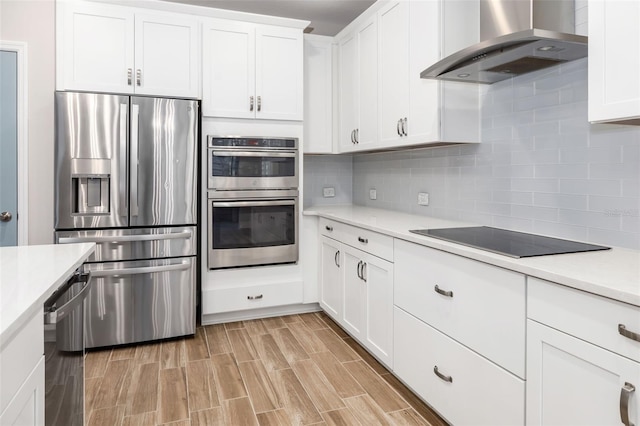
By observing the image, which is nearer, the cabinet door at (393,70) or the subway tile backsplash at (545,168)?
the subway tile backsplash at (545,168)

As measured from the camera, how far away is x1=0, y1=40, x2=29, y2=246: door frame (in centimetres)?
292

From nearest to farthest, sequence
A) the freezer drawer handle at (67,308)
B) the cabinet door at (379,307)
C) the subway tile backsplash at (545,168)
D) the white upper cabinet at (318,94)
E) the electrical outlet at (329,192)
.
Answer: the freezer drawer handle at (67,308) < the subway tile backsplash at (545,168) < the cabinet door at (379,307) < the white upper cabinet at (318,94) < the electrical outlet at (329,192)

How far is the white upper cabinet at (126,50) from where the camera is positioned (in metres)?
2.88

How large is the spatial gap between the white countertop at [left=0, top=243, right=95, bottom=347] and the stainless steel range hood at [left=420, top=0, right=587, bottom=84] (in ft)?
5.96

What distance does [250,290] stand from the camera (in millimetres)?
3398

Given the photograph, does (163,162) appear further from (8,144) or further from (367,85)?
(367,85)

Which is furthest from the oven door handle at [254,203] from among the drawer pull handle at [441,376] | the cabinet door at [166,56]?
the drawer pull handle at [441,376]

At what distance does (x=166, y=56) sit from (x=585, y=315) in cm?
302

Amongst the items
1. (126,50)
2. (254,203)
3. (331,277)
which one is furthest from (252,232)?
(126,50)

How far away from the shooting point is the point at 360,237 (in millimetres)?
2771

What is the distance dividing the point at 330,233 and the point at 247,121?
112 centimetres

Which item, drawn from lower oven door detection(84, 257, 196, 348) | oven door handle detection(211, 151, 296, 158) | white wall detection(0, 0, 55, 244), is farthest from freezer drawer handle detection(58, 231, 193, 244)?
oven door handle detection(211, 151, 296, 158)

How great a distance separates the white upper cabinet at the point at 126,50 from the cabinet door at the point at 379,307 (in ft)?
6.13

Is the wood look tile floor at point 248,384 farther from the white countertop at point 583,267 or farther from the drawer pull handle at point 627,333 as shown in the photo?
the drawer pull handle at point 627,333
